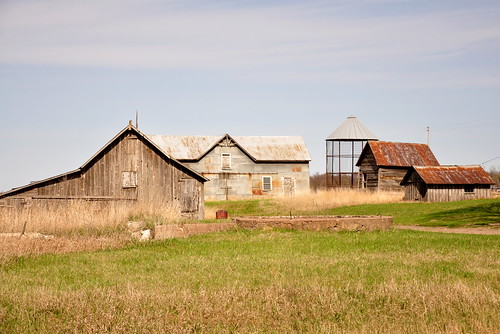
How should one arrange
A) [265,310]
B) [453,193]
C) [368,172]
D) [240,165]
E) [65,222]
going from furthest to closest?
1. [240,165]
2. [368,172]
3. [453,193]
4. [65,222]
5. [265,310]

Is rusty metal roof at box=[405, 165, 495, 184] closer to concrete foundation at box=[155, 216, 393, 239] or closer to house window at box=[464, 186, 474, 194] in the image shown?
house window at box=[464, 186, 474, 194]

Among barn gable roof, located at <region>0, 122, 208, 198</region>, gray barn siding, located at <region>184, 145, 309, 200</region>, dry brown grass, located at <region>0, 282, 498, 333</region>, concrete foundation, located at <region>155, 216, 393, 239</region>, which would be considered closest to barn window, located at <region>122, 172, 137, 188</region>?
barn gable roof, located at <region>0, 122, 208, 198</region>

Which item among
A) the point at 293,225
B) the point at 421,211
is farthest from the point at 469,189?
the point at 293,225

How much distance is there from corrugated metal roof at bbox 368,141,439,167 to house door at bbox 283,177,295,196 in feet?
26.1

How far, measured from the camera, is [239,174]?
57844mm

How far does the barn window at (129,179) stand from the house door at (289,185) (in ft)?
82.7

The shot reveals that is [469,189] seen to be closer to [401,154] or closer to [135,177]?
[401,154]

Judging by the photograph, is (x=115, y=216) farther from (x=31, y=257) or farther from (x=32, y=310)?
(x=32, y=310)

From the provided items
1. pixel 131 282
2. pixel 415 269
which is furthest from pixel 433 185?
pixel 131 282

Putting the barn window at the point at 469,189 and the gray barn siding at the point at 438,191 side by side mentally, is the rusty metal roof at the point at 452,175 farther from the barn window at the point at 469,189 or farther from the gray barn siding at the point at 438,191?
the barn window at the point at 469,189

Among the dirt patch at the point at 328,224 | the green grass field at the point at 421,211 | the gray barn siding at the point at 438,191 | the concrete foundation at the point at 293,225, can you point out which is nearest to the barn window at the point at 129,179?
the green grass field at the point at 421,211

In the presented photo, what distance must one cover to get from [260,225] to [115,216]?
6967 millimetres

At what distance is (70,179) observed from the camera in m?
34.4

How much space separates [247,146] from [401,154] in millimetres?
14131
